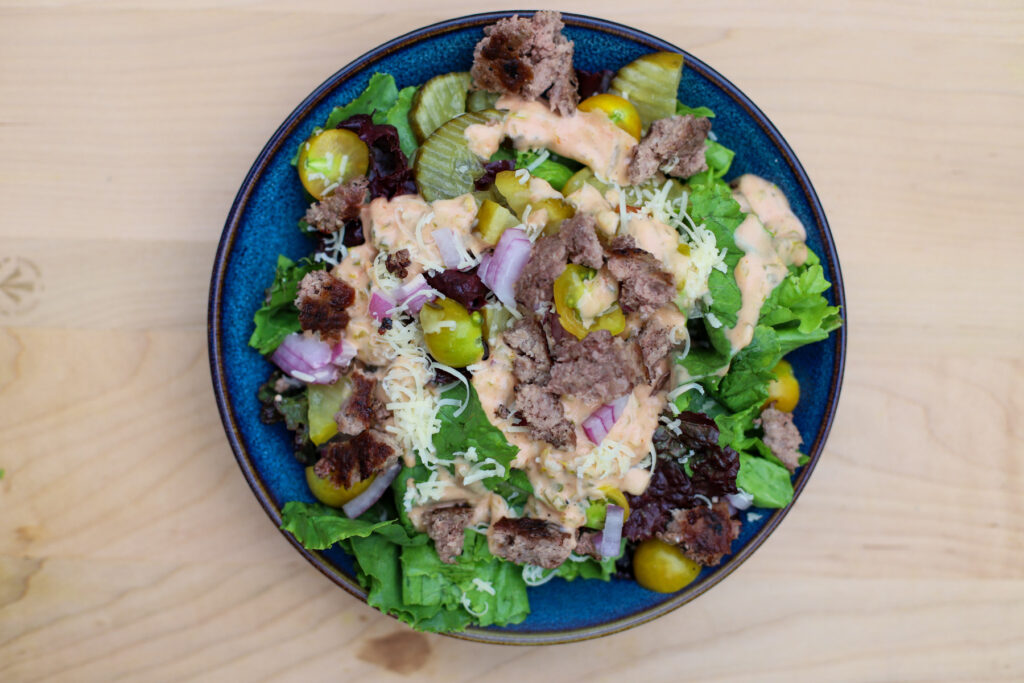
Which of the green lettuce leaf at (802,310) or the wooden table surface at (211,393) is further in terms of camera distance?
the wooden table surface at (211,393)

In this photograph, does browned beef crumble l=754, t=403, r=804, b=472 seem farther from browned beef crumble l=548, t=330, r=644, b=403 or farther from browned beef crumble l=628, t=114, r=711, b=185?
browned beef crumble l=628, t=114, r=711, b=185

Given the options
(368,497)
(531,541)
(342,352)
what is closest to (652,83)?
(342,352)

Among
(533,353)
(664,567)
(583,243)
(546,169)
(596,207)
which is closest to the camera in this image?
(583,243)

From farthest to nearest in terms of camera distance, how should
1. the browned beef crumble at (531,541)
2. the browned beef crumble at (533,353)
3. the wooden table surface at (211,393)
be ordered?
the wooden table surface at (211,393) → the browned beef crumble at (531,541) → the browned beef crumble at (533,353)

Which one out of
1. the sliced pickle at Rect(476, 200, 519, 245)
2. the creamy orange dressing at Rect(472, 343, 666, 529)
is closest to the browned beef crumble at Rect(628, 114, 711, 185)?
the sliced pickle at Rect(476, 200, 519, 245)

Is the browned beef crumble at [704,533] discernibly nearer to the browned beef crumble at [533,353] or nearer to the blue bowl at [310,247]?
the blue bowl at [310,247]

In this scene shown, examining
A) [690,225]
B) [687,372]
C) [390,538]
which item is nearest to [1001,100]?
[690,225]

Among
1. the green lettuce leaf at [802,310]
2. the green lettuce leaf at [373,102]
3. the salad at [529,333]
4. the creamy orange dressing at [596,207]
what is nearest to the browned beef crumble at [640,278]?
the salad at [529,333]

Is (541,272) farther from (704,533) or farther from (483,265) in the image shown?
(704,533)
